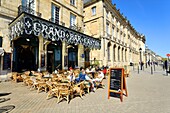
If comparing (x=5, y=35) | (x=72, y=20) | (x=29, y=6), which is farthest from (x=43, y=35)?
(x=72, y=20)

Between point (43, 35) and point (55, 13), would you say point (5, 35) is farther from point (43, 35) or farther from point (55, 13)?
point (55, 13)

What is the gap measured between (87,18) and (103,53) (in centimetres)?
931

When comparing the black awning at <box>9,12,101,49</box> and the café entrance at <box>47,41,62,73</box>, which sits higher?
the black awning at <box>9,12,101,49</box>

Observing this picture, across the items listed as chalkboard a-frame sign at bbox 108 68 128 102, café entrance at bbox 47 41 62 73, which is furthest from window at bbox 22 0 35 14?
chalkboard a-frame sign at bbox 108 68 128 102

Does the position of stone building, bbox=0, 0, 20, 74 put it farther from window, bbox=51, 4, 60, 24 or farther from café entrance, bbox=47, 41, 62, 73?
café entrance, bbox=47, 41, 62, 73

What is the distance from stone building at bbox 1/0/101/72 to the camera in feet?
34.0

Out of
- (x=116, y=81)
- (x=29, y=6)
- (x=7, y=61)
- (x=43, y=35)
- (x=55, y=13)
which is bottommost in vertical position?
(x=116, y=81)

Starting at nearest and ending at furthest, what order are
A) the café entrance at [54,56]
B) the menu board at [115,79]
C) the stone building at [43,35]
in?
the menu board at [115,79], the stone building at [43,35], the café entrance at [54,56]

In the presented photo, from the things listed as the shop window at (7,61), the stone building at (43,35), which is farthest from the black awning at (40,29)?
the shop window at (7,61)

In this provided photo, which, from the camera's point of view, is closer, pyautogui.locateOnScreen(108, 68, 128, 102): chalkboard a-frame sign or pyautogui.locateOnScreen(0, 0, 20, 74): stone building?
pyautogui.locateOnScreen(108, 68, 128, 102): chalkboard a-frame sign

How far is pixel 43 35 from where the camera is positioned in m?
10.8

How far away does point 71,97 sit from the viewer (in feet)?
21.7

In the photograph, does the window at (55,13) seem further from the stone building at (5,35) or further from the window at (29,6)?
the stone building at (5,35)

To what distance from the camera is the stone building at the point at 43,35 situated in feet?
34.0
